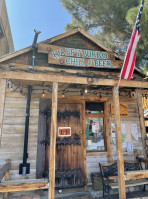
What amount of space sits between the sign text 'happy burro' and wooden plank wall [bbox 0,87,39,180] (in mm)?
1624

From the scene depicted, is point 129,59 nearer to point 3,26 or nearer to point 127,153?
point 127,153

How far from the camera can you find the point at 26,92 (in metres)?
4.74

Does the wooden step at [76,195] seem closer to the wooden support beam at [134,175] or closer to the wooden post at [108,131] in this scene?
the wooden post at [108,131]

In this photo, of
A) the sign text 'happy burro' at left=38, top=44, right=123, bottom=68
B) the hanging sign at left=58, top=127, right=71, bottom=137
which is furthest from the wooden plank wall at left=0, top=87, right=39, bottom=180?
the sign text 'happy burro' at left=38, top=44, right=123, bottom=68

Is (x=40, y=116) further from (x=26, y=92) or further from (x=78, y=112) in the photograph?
(x=78, y=112)

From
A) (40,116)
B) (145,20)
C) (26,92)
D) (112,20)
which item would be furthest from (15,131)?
(112,20)

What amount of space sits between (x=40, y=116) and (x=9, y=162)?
5.08 ft

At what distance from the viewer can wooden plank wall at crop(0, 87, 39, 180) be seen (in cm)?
426

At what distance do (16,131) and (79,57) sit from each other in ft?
10.7

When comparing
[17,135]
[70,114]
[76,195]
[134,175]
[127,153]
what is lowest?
[76,195]

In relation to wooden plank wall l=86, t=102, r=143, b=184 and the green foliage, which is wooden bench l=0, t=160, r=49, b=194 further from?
the green foliage

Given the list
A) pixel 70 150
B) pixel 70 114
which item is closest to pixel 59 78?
pixel 70 114

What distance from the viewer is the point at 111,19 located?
668 centimetres

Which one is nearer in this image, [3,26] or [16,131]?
[16,131]
